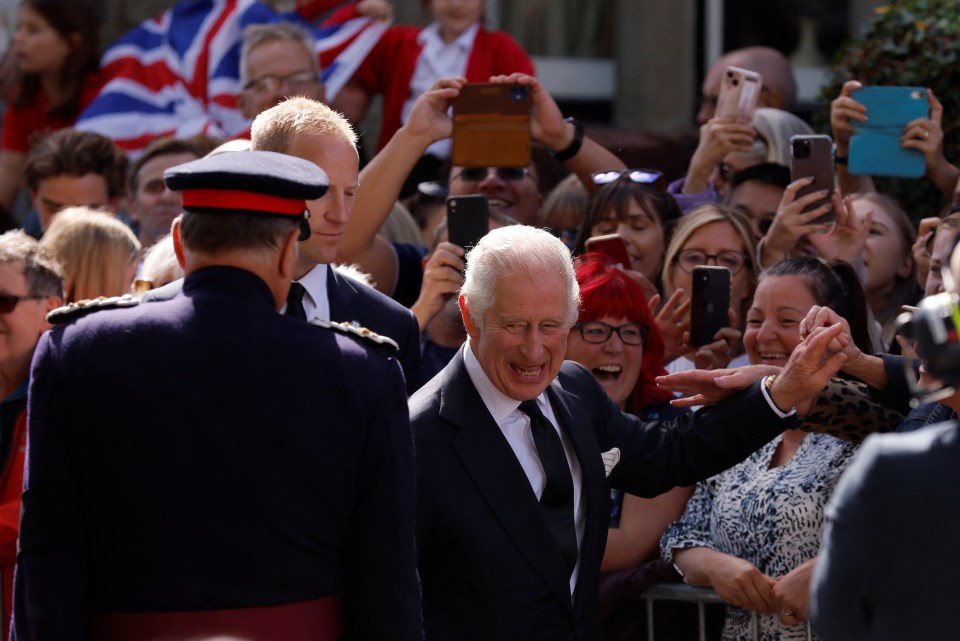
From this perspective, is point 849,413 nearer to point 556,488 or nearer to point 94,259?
point 556,488

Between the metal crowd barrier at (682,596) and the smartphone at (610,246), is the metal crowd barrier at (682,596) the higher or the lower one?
the lower one

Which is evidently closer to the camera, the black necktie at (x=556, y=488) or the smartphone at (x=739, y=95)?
the black necktie at (x=556, y=488)

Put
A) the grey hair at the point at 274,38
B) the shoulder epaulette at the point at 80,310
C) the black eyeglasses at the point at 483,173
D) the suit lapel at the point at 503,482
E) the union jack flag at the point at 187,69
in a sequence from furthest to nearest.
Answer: the union jack flag at the point at 187,69 < the grey hair at the point at 274,38 < the black eyeglasses at the point at 483,173 < the suit lapel at the point at 503,482 < the shoulder epaulette at the point at 80,310

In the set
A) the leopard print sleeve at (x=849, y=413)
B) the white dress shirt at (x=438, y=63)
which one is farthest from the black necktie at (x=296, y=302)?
the white dress shirt at (x=438, y=63)

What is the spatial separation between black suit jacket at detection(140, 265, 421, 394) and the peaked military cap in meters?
1.04

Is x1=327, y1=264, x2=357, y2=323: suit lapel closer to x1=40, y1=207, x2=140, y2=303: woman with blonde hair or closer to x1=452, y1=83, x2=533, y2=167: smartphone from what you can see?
x1=452, y1=83, x2=533, y2=167: smartphone

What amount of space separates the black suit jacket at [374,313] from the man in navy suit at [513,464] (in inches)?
17.1

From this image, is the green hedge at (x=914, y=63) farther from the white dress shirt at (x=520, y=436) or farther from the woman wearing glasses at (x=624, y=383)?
the white dress shirt at (x=520, y=436)

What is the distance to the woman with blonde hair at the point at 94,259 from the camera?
17.9 ft

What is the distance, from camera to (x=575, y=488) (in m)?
3.67

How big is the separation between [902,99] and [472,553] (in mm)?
2891

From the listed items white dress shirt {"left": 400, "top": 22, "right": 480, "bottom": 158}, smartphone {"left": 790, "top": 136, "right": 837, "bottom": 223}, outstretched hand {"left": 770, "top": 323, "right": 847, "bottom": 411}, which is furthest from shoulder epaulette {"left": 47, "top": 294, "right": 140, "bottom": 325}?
white dress shirt {"left": 400, "top": 22, "right": 480, "bottom": 158}

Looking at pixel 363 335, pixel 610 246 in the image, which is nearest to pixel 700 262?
pixel 610 246

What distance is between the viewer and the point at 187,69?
7.67 meters
